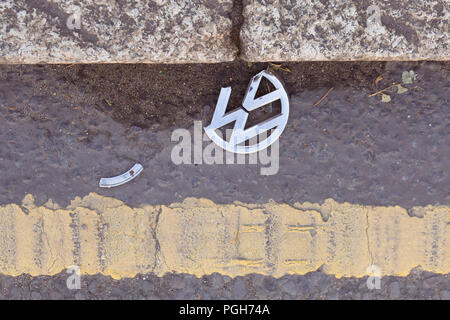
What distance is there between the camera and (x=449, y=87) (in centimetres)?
244

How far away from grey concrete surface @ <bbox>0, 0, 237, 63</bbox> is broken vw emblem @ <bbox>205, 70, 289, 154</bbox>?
0.37 metres

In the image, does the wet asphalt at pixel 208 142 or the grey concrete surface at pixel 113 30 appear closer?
the grey concrete surface at pixel 113 30

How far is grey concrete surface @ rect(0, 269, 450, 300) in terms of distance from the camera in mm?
2588

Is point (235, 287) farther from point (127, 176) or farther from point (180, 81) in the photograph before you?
point (180, 81)

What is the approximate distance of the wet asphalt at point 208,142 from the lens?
95.7 inches

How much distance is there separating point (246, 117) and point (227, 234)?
83cm

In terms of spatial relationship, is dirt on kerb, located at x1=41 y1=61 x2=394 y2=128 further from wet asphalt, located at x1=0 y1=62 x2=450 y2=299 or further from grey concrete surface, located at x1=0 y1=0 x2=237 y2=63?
grey concrete surface, located at x1=0 y1=0 x2=237 y2=63

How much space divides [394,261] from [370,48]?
149 cm

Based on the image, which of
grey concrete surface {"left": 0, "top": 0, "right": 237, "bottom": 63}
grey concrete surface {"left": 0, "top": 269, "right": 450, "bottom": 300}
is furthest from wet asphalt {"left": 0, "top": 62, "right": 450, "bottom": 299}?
grey concrete surface {"left": 0, "top": 0, "right": 237, "bottom": 63}

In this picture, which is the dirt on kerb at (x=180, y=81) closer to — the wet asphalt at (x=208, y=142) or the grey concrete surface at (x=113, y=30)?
the wet asphalt at (x=208, y=142)

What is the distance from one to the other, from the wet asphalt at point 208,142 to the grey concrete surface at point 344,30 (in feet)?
1.20

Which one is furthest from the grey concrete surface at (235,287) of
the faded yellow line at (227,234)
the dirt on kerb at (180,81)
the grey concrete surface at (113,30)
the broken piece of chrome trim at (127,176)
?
the grey concrete surface at (113,30)
